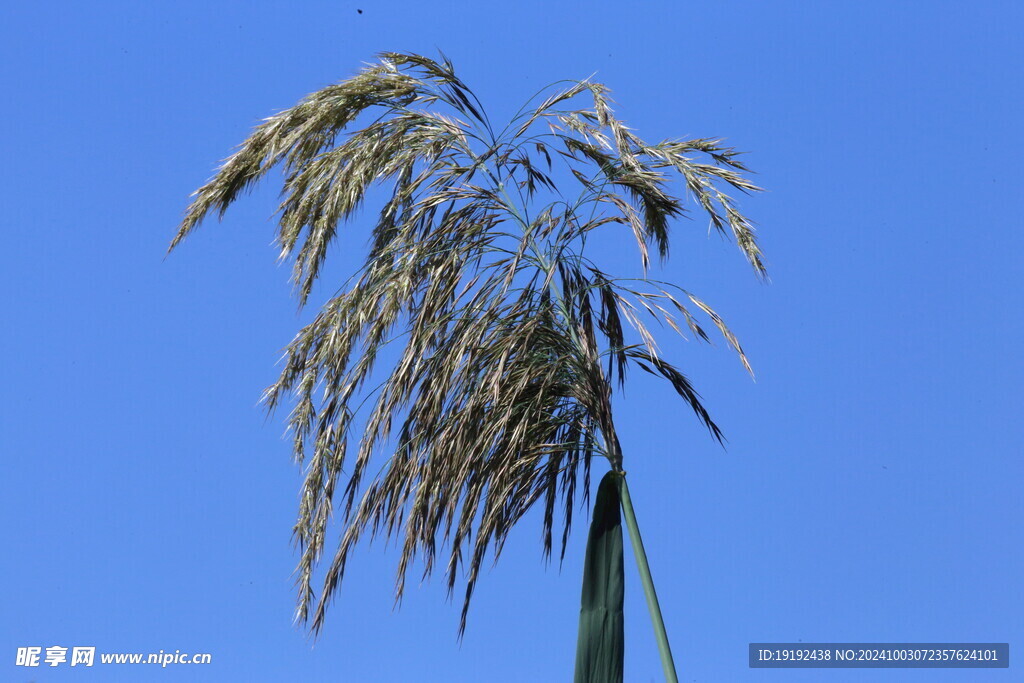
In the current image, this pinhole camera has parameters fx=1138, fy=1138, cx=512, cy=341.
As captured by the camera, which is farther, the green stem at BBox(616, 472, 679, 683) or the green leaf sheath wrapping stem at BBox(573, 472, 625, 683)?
the green leaf sheath wrapping stem at BBox(573, 472, 625, 683)

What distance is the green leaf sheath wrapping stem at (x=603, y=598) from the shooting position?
2.70 meters

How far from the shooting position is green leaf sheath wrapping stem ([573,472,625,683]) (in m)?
2.70

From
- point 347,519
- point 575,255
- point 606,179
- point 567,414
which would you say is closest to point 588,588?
point 567,414

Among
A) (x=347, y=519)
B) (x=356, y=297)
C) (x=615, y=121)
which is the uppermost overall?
(x=615, y=121)

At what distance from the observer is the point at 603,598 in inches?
107

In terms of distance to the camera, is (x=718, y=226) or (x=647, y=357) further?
(x=647, y=357)

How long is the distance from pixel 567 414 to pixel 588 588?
0.42 metres

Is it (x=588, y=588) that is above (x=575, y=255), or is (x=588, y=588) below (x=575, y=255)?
below

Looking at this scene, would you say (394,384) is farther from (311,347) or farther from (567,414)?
(567,414)

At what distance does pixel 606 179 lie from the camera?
9.25ft

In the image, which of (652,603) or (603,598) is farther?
(603,598)

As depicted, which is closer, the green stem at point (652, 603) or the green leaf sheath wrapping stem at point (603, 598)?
the green stem at point (652, 603)

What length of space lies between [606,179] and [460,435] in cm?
73

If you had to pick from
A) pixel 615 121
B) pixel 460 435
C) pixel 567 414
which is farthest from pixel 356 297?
pixel 615 121
